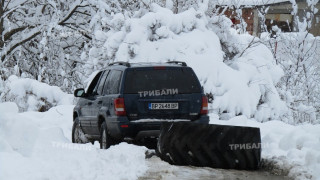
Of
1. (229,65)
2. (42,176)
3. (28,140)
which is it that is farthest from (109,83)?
(229,65)

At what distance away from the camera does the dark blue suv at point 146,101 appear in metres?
10.3

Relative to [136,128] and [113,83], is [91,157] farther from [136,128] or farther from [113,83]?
[113,83]

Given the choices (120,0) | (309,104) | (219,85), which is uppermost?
(120,0)

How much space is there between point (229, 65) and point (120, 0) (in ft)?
20.6

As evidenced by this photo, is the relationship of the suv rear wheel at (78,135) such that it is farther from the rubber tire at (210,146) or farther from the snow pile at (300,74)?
the snow pile at (300,74)

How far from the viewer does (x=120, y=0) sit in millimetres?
22031

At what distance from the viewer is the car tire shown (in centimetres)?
1073

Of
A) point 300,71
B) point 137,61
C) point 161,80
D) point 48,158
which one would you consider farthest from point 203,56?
point 48,158

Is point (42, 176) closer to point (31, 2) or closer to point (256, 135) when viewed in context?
point (256, 135)

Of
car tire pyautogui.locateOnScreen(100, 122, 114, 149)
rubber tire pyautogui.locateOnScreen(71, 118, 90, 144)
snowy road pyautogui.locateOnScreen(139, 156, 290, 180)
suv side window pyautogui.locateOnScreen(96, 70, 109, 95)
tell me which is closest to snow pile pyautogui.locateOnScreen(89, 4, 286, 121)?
rubber tire pyautogui.locateOnScreen(71, 118, 90, 144)

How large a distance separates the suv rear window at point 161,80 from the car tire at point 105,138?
90 cm

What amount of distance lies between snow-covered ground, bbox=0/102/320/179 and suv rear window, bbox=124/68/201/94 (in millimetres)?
1057

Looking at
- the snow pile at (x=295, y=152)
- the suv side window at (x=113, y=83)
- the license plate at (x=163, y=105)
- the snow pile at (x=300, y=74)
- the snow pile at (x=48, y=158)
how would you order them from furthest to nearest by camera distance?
the snow pile at (x=300, y=74), the suv side window at (x=113, y=83), the license plate at (x=163, y=105), the snow pile at (x=295, y=152), the snow pile at (x=48, y=158)

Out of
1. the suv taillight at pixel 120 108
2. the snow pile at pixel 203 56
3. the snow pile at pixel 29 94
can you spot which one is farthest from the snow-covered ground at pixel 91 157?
the snow pile at pixel 29 94
